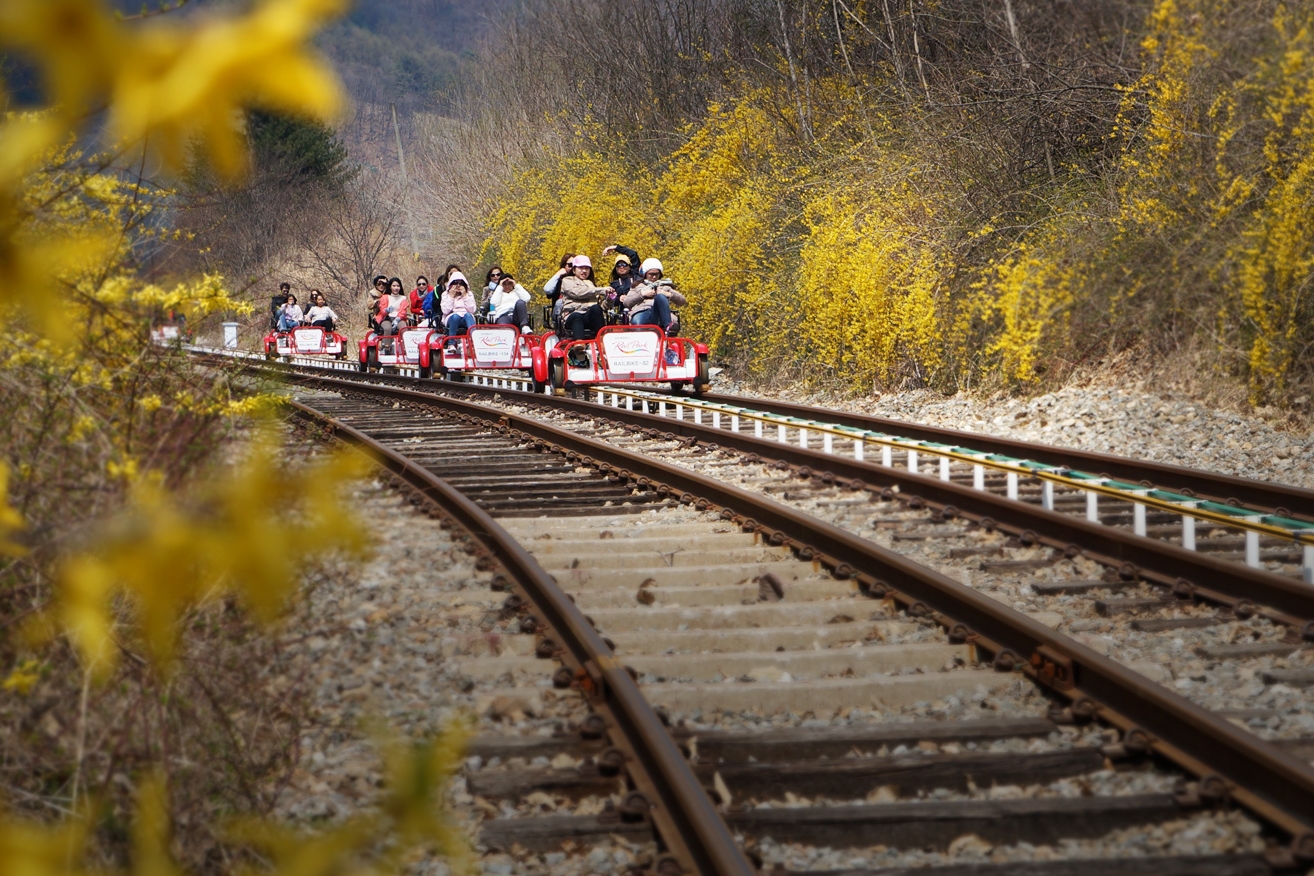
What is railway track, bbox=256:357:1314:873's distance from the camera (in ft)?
13.3

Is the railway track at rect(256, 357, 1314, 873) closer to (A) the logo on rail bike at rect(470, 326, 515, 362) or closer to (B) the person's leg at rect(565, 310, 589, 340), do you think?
(B) the person's leg at rect(565, 310, 589, 340)

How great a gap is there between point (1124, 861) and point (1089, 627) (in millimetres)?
2665

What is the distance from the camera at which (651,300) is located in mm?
19359

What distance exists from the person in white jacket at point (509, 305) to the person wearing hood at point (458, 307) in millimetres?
620

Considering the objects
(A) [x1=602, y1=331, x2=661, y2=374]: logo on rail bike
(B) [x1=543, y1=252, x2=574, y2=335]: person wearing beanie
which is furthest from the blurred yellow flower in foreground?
(B) [x1=543, y1=252, x2=574, y2=335]: person wearing beanie

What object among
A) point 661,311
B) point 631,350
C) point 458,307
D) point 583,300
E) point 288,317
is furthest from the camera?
point 288,317

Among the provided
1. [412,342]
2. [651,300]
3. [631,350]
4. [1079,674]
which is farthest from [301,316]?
[1079,674]

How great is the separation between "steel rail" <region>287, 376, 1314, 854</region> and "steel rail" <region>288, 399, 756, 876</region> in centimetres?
147

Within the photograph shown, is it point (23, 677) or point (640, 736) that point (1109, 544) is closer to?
point (640, 736)

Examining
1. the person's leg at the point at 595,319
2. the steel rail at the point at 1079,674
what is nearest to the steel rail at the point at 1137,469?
the steel rail at the point at 1079,674

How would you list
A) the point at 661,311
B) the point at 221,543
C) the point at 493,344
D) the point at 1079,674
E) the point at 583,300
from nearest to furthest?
the point at 221,543
the point at 1079,674
the point at 661,311
the point at 583,300
the point at 493,344

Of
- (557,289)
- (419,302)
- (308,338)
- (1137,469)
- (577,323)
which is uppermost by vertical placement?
(419,302)

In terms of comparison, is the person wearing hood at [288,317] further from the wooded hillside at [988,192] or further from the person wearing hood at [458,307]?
the person wearing hood at [458,307]

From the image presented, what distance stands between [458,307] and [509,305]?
1.46 m
